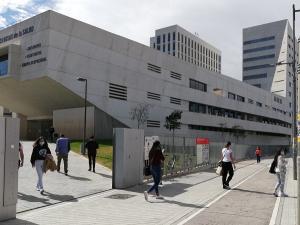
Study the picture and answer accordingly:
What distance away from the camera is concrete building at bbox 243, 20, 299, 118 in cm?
12950

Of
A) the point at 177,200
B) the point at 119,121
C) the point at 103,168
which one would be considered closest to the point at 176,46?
the point at 119,121

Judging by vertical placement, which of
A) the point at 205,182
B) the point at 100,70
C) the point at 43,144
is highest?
the point at 100,70

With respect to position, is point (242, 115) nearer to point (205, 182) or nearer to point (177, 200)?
point (205, 182)

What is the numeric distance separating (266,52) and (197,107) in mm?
83017

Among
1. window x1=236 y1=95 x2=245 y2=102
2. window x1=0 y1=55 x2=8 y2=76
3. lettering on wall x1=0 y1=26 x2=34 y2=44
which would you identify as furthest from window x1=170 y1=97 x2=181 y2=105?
window x1=236 y1=95 x2=245 y2=102

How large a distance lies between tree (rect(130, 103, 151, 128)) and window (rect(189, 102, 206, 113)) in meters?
13.4

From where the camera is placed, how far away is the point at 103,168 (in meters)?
21.2

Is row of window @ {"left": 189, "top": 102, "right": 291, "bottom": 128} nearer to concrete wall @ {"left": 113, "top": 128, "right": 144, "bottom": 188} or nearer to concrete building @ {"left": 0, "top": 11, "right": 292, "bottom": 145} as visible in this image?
concrete building @ {"left": 0, "top": 11, "right": 292, "bottom": 145}

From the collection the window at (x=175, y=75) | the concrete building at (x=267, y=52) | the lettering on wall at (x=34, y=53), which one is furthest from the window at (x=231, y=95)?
the concrete building at (x=267, y=52)

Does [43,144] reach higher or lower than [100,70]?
lower

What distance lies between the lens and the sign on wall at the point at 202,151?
79.1 feet

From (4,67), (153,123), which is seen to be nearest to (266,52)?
(153,123)

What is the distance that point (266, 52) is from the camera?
13762 centimetres

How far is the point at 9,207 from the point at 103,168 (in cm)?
1238
